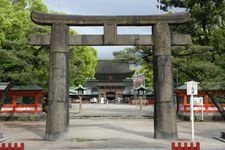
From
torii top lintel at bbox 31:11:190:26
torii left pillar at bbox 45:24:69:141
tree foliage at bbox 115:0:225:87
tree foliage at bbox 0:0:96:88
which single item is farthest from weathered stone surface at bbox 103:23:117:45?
tree foliage at bbox 0:0:96:88

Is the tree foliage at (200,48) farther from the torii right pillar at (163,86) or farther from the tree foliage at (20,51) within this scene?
the torii right pillar at (163,86)

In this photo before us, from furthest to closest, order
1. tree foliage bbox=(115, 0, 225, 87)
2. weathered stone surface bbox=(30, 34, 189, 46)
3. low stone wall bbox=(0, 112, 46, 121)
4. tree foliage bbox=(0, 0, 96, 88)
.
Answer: low stone wall bbox=(0, 112, 46, 121) < tree foliage bbox=(0, 0, 96, 88) < tree foliage bbox=(115, 0, 225, 87) < weathered stone surface bbox=(30, 34, 189, 46)

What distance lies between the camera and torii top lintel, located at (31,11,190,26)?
21.5 m

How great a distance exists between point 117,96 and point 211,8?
7088 centimetres

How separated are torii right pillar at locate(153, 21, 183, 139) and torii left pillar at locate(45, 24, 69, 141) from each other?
176 inches

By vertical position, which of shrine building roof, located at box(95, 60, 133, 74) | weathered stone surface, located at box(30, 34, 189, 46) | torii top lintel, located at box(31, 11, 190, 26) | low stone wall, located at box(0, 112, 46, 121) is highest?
shrine building roof, located at box(95, 60, 133, 74)

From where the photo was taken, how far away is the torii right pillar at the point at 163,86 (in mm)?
20953

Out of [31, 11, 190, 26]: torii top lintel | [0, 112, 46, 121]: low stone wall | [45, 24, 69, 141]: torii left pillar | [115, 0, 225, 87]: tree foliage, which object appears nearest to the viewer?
[45, 24, 69, 141]: torii left pillar

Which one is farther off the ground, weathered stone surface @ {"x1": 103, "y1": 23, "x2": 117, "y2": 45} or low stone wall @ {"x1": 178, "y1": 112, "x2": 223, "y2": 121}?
weathered stone surface @ {"x1": 103, "y1": 23, "x2": 117, "y2": 45}

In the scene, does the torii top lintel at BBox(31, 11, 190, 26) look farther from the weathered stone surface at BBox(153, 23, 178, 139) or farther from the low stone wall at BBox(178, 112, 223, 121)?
the low stone wall at BBox(178, 112, 223, 121)

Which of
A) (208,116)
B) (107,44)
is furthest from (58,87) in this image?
(208,116)

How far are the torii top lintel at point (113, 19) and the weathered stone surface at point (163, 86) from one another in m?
0.39

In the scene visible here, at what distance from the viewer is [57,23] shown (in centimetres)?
2148

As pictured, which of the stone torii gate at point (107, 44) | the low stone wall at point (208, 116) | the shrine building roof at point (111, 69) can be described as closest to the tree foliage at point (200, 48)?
the low stone wall at point (208, 116)
